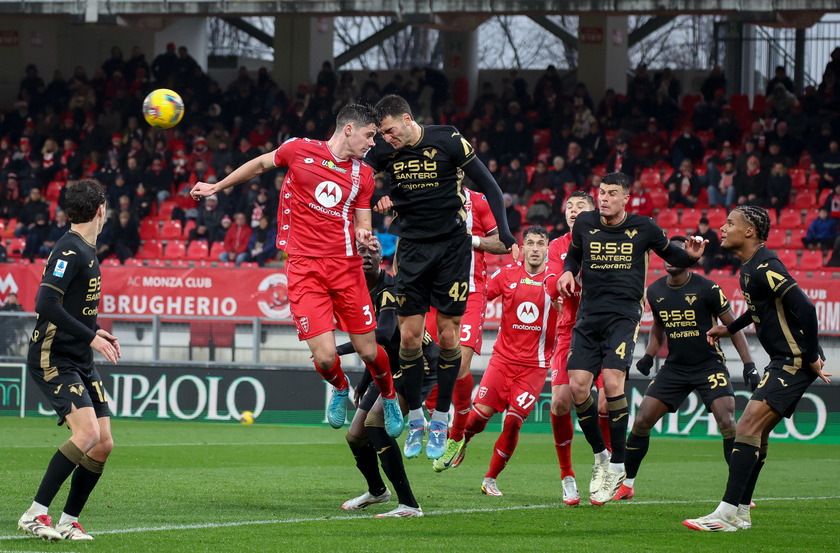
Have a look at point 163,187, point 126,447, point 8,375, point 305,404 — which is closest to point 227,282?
point 305,404

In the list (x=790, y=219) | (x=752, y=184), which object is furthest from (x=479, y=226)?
(x=790, y=219)

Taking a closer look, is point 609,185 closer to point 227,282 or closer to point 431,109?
point 227,282

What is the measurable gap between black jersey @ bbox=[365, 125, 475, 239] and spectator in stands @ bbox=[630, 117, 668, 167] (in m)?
14.7

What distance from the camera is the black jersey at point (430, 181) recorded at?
323 inches

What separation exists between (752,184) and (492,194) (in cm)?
1331

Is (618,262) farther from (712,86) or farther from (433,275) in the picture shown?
(712,86)

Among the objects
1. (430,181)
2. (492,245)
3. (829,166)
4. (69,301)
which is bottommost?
(69,301)

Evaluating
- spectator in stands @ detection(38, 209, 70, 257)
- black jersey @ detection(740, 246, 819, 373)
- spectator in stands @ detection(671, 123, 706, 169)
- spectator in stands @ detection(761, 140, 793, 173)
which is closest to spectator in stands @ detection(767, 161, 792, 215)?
spectator in stands @ detection(761, 140, 793, 173)

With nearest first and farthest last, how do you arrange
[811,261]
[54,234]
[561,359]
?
[561,359]
[811,261]
[54,234]

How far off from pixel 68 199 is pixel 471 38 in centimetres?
2258

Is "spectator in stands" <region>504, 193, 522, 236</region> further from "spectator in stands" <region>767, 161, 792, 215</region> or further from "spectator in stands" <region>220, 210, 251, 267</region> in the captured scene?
"spectator in stands" <region>220, 210, 251, 267</region>

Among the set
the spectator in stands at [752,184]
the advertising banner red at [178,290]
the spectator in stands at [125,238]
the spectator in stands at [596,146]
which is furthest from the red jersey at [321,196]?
the spectator in stands at [596,146]

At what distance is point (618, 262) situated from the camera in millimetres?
9109

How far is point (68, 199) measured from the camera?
6.97 metres
